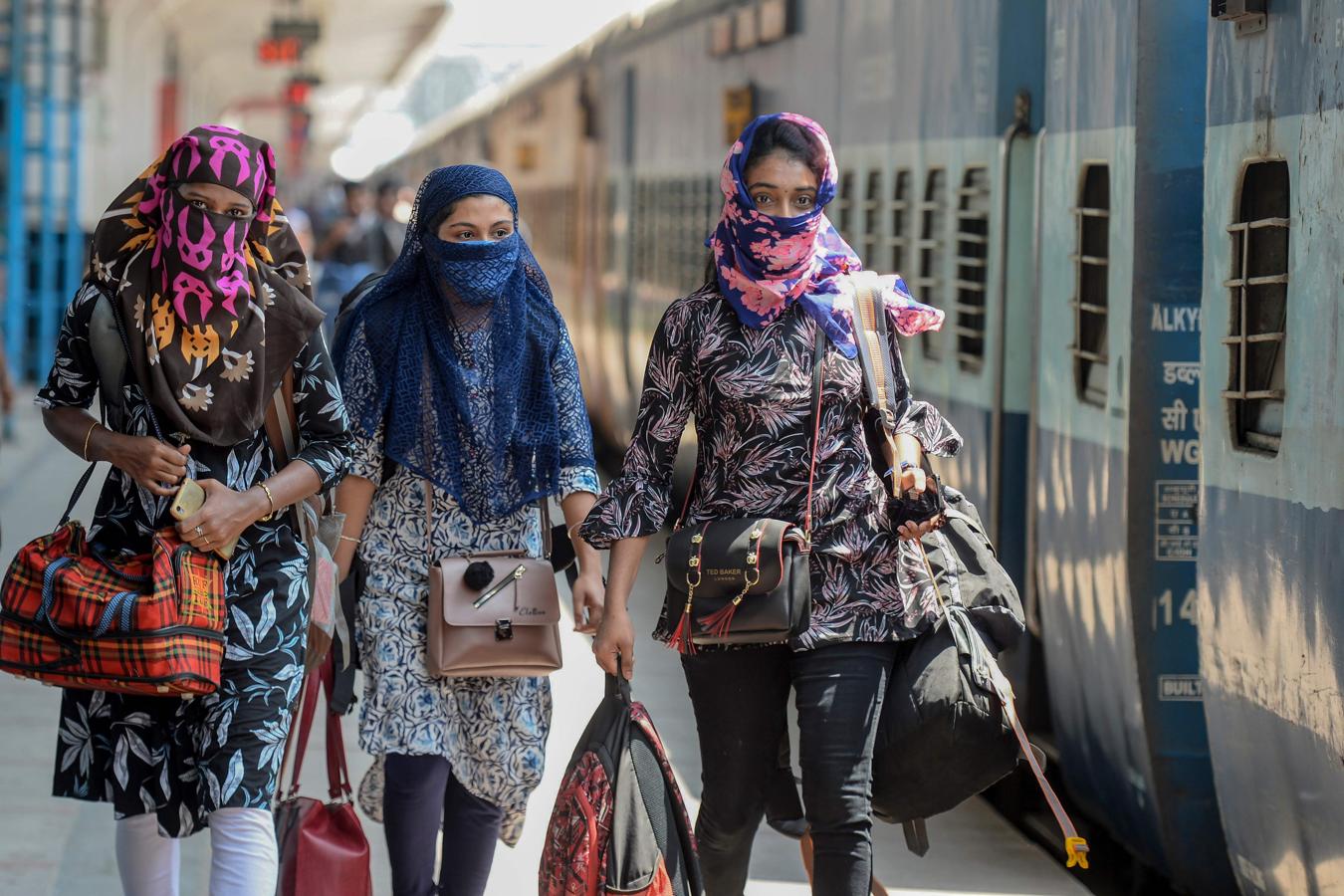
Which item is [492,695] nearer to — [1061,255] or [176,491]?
[176,491]

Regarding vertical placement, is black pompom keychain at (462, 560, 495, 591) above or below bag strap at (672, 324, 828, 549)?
below

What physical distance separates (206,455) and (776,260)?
1105 mm

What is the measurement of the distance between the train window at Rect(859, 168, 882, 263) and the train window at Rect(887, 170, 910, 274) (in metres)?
0.23

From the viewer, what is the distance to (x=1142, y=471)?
575 cm

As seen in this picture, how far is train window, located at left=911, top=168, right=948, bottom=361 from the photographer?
7.86m

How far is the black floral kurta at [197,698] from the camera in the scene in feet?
13.9

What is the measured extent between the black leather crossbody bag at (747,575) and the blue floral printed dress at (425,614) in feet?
2.05

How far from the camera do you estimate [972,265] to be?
24.5ft

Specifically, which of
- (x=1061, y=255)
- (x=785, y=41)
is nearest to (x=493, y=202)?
(x=1061, y=255)

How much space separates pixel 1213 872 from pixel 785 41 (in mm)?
5418

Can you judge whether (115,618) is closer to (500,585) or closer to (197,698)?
(197,698)

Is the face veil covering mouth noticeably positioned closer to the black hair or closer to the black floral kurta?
the black hair

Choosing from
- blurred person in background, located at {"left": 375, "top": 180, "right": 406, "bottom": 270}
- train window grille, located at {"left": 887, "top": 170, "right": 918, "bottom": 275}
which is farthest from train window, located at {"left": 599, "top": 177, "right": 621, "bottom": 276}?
train window grille, located at {"left": 887, "top": 170, "right": 918, "bottom": 275}

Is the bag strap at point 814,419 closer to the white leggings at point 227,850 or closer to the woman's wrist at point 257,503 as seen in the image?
the woman's wrist at point 257,503
